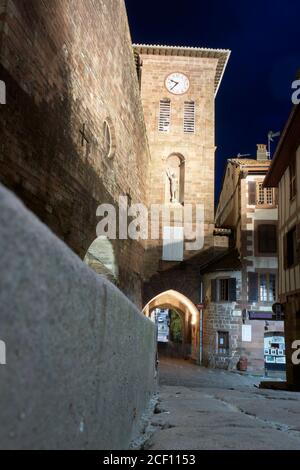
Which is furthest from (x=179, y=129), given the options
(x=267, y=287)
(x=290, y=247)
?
(x=290, y=247)

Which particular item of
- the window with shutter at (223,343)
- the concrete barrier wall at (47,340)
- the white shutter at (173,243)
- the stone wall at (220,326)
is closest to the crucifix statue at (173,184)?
the white shutter at (173,243)

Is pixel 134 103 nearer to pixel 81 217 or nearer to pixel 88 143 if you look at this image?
pixel 88 143

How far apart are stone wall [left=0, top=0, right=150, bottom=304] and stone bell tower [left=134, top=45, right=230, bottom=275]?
8048 millimetres

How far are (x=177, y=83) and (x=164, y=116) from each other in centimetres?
210

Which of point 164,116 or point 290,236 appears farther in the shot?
point 164,116

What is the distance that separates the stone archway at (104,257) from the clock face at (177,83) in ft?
43.6

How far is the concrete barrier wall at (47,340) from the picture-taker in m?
0.87

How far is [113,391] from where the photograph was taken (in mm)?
1854

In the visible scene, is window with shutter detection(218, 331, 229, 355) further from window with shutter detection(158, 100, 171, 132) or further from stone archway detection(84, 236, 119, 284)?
window with shutter detection(158, 100, 171, 132)

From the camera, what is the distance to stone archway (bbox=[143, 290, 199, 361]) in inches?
892

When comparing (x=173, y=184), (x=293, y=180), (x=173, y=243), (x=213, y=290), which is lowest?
(x=213, y=290)

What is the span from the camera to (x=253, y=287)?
64.7 feet

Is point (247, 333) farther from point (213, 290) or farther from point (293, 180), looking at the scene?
point (293, 180)

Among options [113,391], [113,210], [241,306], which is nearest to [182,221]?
[241,306]
